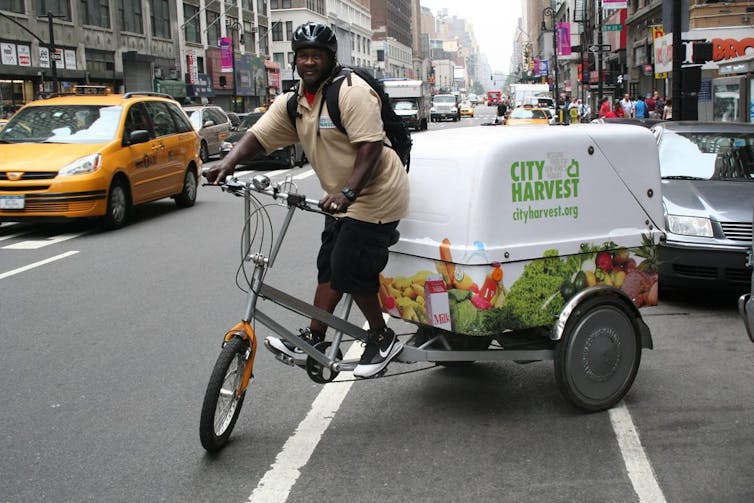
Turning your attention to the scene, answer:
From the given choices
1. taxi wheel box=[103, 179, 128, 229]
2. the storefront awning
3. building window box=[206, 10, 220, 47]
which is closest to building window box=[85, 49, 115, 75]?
the storefront awning

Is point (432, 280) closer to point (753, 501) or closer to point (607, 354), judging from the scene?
point (607, 354)

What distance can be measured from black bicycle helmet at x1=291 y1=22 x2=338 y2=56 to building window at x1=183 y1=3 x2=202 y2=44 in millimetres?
57643

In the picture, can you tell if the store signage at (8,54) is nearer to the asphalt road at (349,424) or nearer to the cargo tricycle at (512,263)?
the asphalt road at (349,424)

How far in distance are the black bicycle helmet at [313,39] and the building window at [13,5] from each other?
125 ft

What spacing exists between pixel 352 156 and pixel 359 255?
0.48 metres

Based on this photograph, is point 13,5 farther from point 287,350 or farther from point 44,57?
point 287,350

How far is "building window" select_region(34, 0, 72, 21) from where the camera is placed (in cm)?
4078

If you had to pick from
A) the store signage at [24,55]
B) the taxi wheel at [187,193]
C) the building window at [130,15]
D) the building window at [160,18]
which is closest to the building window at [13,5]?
the store signage at [24,55]

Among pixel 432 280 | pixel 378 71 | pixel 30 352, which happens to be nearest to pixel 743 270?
pixel 432 280

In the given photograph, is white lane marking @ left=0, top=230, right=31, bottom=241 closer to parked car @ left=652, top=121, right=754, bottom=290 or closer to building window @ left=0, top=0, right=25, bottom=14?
parked car @ left=652, top=121, right=754, bottom=290

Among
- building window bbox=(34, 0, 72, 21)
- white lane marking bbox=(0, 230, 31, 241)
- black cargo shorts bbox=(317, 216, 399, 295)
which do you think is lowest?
white lane marking bbox=(0, 230, 31, 241)

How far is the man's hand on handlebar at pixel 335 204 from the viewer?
13.0 ft

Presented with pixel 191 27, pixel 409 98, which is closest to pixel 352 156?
pixel 409 98

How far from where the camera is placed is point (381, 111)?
172 inches
